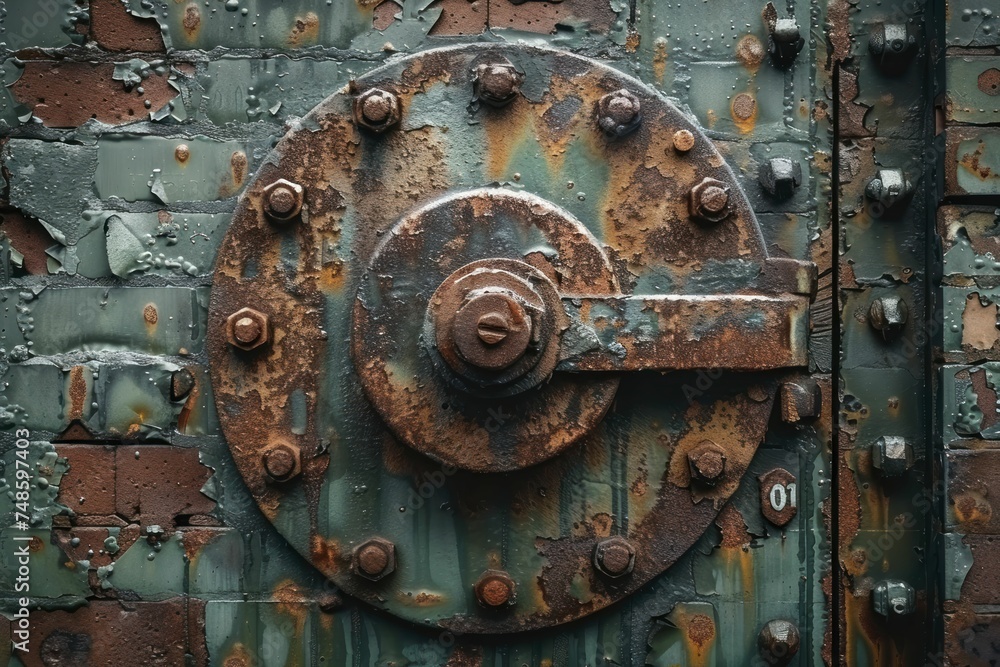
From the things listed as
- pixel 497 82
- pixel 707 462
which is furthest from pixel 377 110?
pixel 707 462

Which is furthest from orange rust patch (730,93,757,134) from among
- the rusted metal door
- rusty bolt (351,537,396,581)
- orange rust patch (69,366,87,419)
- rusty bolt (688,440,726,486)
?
orange rust patch (69,366,87,419)

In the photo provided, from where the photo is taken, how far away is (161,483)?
5.78 ft

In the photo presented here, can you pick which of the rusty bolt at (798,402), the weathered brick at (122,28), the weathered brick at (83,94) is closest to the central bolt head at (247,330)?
A: the weathered brick at (83,94)

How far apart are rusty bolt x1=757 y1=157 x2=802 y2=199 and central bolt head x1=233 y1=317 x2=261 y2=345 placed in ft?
3.50

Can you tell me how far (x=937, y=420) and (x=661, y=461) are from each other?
541 millimetres

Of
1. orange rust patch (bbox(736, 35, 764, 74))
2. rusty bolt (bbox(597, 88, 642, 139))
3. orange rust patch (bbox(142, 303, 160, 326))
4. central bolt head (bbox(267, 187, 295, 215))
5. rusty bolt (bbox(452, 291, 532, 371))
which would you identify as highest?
orange rust patch (bbox(736, 35, 764, 74))

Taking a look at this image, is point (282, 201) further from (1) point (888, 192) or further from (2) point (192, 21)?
(1) point (888, 192)

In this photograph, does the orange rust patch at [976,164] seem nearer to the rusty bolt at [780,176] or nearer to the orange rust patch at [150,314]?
the rusty bolt at [780,176]

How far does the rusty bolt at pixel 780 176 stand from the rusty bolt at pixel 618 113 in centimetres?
28

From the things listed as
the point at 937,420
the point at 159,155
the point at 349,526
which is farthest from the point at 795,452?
the point at 159,155

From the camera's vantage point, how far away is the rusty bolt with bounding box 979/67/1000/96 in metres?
1.63

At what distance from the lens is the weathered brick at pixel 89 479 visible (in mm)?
1768

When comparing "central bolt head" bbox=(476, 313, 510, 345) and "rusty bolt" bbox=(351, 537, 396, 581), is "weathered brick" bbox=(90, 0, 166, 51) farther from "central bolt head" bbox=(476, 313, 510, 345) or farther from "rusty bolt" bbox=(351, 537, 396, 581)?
"rusty bolt" bbox=(351, 537, 396, 581)

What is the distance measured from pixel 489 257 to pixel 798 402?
68 centimetres
